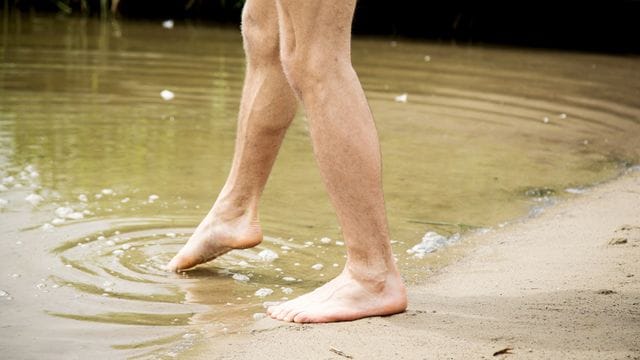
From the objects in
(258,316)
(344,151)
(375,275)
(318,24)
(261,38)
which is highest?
(318,24)

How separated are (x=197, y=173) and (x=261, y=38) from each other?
50.1 inches

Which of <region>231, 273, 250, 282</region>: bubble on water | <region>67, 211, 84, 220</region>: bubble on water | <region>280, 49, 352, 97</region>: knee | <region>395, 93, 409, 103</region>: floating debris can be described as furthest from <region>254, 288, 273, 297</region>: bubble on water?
<region>395, 93, 409, 103</region>: floating debris

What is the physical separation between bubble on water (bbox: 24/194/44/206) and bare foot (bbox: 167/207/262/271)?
2.52 ft

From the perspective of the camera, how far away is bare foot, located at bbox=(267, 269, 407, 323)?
2.19 metres

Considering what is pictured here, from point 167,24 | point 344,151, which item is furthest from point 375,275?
point 167,24

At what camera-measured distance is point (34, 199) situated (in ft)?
10.8

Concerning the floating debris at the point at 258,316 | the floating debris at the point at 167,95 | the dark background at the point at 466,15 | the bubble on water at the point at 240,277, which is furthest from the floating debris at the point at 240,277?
the dark background at the point at 466,15

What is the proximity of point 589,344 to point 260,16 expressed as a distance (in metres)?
1.24

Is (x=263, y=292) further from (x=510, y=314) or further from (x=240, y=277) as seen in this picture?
(x=510, y=314)

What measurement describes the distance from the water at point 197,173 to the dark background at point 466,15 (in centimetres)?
336

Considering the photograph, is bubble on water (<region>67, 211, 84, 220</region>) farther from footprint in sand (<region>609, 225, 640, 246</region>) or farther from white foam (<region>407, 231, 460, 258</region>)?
footprint in sand (<region>609, 225, 640, 246</region>)

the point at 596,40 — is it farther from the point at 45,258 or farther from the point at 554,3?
the point at 45,258

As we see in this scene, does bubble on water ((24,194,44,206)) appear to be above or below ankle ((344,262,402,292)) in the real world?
below

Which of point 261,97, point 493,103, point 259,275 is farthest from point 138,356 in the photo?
point 493,103
